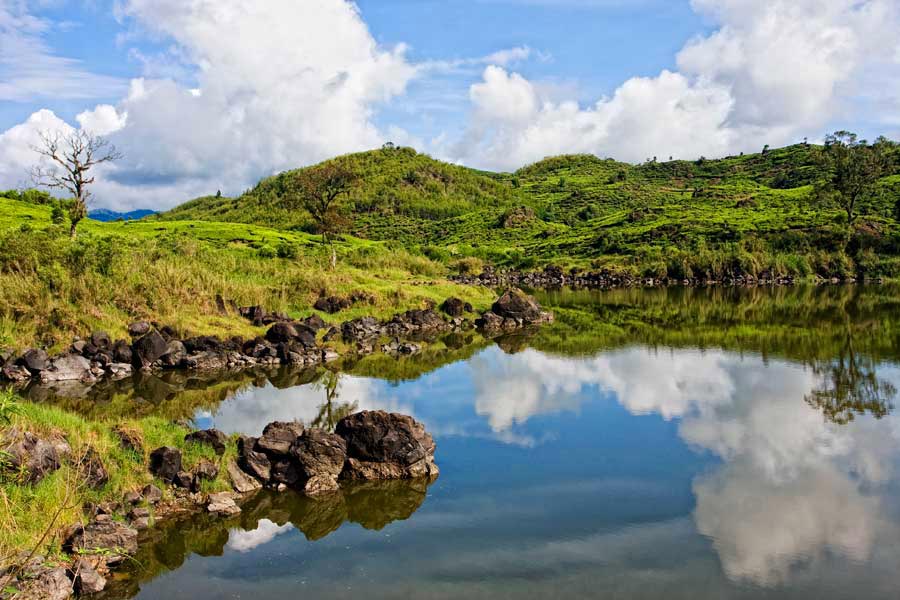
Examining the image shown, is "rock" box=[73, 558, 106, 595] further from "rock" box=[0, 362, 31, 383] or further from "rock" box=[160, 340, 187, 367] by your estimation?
"rock" box=[160, 340, 187, 367]

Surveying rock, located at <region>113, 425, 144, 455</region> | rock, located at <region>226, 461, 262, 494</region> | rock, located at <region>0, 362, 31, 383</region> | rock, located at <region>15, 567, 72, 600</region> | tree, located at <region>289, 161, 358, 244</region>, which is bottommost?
rock, located at <region>15, 567, 72, 600</region>

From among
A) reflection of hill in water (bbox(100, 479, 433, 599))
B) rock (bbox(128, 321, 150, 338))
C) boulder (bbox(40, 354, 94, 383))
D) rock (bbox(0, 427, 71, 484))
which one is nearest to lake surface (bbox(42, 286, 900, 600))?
reflection of hill in water (bbox(100, 479, 433, 599))

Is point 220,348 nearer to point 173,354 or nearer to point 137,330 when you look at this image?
point 173,354

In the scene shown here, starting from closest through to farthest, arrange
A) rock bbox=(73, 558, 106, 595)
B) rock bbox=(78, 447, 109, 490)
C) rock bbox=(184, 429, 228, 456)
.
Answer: rock bbox=(73, 558, 106, 595), rock bbox=(78, 447, 109, 490), rock bbox=(184, 429, 228, 456)

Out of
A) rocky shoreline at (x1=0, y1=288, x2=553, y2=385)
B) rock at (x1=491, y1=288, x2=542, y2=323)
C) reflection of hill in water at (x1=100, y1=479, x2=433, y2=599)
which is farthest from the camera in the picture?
rock at (x1=491, y1=288, x2=542, y2=323)

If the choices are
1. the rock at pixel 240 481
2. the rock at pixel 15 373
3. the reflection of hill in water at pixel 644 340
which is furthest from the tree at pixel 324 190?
the rock at pixel 240 481

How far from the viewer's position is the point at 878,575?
11.6 metres

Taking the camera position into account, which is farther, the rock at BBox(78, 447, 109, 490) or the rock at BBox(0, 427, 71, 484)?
the rock at BBox(78, 447, 109, 490)

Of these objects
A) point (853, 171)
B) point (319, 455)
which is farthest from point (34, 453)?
point (853, 171)

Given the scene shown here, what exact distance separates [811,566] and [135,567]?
515 inches

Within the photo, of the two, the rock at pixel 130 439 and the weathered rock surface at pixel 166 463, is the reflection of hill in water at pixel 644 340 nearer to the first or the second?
the rock at pixel 130 439

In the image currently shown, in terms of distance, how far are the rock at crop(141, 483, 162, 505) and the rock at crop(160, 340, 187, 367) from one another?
50.5 feet

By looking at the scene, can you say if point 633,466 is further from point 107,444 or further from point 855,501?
point 107,444

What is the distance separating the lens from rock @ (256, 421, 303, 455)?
1619 centimetres
